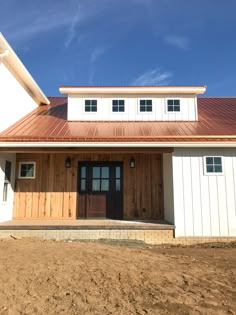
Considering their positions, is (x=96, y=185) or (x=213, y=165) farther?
(x=96, y=185)

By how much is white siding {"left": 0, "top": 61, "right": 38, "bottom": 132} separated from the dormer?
1528 millimetres

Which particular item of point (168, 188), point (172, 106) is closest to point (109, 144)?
point (168, 188)

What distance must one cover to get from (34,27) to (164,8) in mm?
5460

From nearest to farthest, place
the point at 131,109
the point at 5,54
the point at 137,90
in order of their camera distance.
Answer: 1. the point at 5,54
2. the point at 137,90
3. the point at 131,109

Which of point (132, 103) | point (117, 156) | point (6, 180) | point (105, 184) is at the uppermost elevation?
point (132, 103)

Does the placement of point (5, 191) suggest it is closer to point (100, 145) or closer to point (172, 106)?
point (100, 145)

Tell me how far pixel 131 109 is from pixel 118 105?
1.74 ft

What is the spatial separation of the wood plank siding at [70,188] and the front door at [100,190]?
15cm

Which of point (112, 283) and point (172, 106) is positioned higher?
point (172, 106)

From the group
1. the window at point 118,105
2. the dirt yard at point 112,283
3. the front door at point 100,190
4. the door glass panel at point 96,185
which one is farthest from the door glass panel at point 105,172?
the dirt yard at point 112,283

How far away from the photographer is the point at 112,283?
11.1ft

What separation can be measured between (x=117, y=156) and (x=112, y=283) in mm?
5551

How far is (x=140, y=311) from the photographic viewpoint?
2695 millimetres

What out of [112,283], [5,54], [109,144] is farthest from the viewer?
[5,54]
